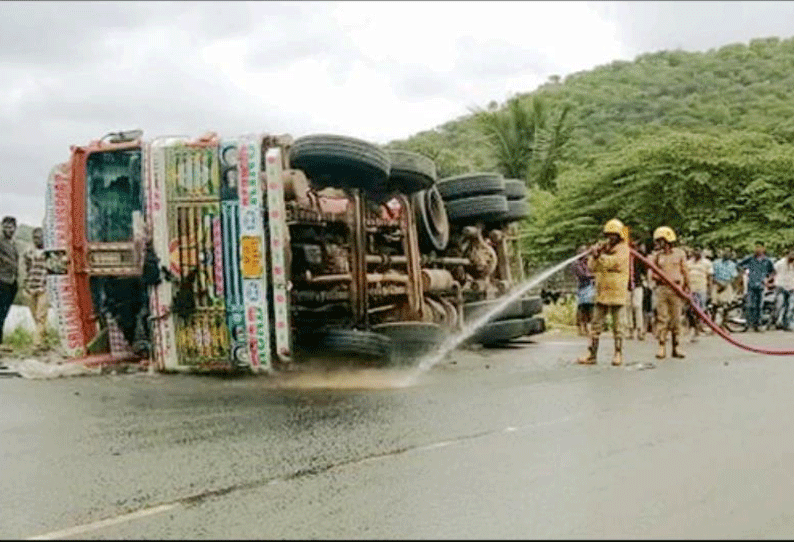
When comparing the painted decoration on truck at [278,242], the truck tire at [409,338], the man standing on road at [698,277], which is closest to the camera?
the painted decoration on truck at [278,242]

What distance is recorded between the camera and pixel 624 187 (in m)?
24.4

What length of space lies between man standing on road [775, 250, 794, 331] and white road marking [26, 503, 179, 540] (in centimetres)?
1539

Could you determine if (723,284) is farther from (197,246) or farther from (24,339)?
(197,246)

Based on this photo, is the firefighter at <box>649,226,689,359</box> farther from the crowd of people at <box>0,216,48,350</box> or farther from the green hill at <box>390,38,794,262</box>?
the green hill at <box>390,38,794,262</box>

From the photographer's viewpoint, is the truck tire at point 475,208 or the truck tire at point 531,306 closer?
the truck tire at point 475,208

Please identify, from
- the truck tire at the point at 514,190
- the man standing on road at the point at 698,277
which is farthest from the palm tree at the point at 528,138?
the truck tire at the point at 514,190

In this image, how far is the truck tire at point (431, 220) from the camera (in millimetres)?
11328

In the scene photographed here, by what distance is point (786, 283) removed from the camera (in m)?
18.3

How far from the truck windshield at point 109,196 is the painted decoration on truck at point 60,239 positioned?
0.18 m

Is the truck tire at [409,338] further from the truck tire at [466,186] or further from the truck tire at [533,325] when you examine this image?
the truck tire at [533,325]

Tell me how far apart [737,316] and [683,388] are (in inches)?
431

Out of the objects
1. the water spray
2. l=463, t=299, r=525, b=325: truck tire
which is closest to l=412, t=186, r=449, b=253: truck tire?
l=463, t=299, r=525, b=325: truck tire

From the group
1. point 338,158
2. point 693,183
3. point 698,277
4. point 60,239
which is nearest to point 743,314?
point 698,277

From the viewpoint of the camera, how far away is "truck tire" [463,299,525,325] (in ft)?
40.8
